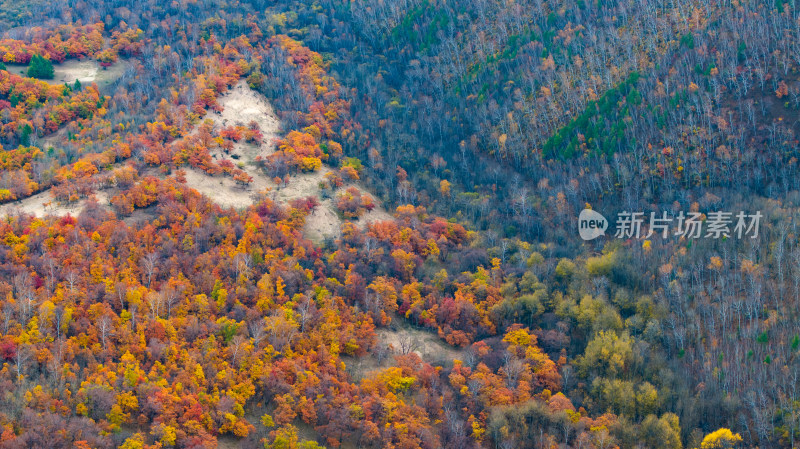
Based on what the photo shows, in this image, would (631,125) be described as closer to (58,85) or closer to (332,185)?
(332,185)

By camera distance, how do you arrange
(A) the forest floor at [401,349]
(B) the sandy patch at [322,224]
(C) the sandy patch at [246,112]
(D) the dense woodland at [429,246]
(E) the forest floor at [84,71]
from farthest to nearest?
1. (E) the forest floor at [84,71]
2. (C) the sandy patch at [246,112]
3. (B) the sandy patch at [322,224]
4. (A) the forest floor at [401,349]
5. (D) the dense woodland at [429,246]

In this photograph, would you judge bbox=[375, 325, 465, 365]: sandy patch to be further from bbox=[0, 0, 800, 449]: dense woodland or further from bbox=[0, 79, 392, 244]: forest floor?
bbox=[0, 79, 392, 244]: forest floor

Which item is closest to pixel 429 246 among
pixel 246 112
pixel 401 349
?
pixel 401 349

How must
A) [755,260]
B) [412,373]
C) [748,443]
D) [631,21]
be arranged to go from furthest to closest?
[631,21] → [755,260] → [412,373] → [748,443]

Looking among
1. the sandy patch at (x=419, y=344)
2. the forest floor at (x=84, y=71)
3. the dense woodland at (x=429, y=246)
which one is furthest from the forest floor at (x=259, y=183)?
the forest floor at (x=84, y=71)

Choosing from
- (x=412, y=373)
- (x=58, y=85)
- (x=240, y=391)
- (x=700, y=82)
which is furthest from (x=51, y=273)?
(x=700, y=82)

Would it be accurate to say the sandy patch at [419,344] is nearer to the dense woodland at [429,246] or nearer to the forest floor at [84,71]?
the dense woodland at [429,246]

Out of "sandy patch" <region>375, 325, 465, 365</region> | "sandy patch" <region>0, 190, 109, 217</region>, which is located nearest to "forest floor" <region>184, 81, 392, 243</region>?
"sandy patch" <region>0, 190, 109, 217</region>

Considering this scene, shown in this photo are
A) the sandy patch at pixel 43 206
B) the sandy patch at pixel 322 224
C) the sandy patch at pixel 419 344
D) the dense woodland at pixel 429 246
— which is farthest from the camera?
the sandy patch at pixel 322 224
